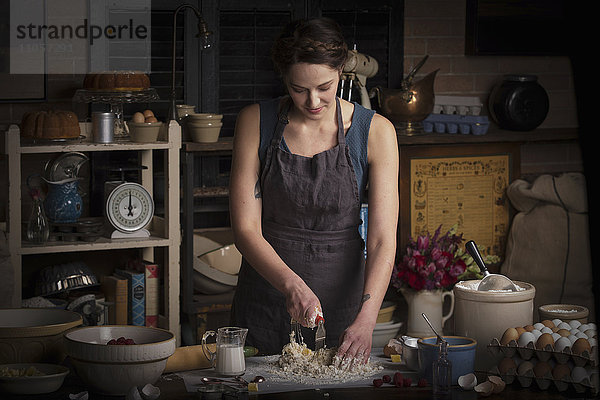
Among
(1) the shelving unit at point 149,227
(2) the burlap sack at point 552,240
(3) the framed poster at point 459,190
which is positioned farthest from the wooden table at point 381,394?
(2) the burlap sack at point 552,240

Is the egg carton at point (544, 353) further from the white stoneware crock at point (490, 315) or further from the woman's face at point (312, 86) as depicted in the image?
the woman's face at point (312, 86)

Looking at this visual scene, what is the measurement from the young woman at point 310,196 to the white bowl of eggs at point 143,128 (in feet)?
4.26

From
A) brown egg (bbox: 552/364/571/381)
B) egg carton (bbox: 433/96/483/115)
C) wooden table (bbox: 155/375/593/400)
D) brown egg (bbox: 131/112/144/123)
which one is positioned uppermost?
egg carton (bbox: 433/96/483/115)

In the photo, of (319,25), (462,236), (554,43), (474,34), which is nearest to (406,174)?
(462,236)

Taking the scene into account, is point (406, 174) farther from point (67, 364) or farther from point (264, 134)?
point (67, 364)

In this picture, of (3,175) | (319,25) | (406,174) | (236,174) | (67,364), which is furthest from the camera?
(406,174)

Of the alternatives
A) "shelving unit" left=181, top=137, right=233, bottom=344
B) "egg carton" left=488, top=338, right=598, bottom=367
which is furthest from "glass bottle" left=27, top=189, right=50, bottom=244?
"egg carton" left=488, top=338, right=598, bottom=367

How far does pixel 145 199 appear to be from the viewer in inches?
157

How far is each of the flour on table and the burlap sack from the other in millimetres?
2578

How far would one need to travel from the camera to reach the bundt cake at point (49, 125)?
366cm

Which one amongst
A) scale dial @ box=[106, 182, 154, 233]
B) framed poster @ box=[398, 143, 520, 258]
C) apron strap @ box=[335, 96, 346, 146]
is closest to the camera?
apron strap @ box=[335, 96, 346, 146]

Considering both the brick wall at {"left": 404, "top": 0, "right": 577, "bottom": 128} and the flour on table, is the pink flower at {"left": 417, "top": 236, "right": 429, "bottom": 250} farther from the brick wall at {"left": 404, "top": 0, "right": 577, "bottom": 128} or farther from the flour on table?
the flour on table

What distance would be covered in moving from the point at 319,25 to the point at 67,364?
1.13m

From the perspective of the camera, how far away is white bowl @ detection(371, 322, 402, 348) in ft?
14.0
